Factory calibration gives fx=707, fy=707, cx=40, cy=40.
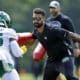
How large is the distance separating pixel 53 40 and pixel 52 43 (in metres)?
0.11

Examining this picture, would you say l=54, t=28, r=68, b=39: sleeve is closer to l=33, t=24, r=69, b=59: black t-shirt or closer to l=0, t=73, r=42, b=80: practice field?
l=33, t=24, r=69, b=59: black t-shirt

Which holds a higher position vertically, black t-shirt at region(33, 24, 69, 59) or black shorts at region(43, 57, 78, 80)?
black t-shirt at region(33, 24, 69, 59)

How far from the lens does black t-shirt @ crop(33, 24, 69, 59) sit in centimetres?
1298

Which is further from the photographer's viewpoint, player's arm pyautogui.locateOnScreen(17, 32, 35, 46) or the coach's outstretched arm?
player's arm pyautogui.locateOnScreen(17, 32, 35, 46)

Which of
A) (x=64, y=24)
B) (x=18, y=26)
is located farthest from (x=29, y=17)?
(x=64, y=24)

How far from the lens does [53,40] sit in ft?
43.4

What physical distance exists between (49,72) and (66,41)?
683 mm

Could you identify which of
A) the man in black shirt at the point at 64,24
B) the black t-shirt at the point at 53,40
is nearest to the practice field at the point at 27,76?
the man in black shirt at the point at 64,24

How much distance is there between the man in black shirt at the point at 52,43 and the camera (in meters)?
13.0

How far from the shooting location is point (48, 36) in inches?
518

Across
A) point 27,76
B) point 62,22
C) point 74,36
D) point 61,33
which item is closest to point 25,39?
point 62,22

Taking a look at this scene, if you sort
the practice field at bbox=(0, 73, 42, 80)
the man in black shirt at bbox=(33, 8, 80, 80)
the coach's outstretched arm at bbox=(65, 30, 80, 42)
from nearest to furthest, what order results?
1. the coach's outstretched arm at bbox=(65, 30, 80, 42)
2. the man in black shirt at bbox=(33, 8, 80, 80)
3. the practice field at bbox=(0, 73, 42, 80)

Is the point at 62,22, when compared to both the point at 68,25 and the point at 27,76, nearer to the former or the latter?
the point at 68,25

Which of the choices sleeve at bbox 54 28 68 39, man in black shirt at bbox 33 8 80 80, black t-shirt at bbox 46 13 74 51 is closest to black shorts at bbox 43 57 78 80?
man in black shirt at bbox 33 8 80 80
